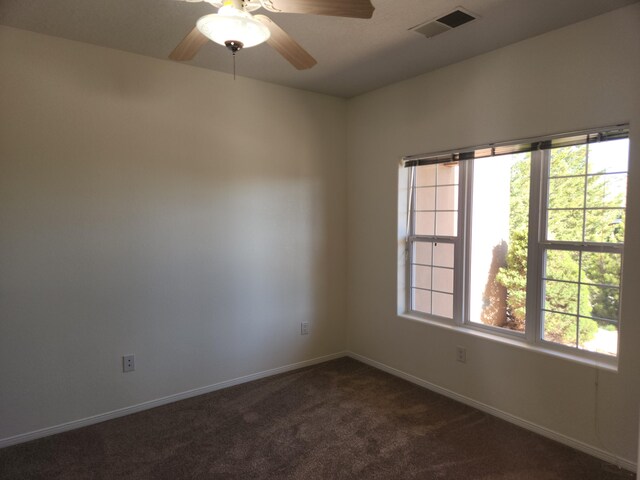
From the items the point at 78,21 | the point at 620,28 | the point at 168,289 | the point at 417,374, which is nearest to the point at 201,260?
the point at 168,289

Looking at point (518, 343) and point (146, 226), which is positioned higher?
point (146, 226)

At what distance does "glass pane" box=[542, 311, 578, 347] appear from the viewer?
263cm

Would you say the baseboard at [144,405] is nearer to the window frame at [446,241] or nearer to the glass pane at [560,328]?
the window frame at [446,241]

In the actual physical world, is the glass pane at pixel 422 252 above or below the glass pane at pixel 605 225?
below

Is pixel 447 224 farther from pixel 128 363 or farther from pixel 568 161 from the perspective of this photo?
pixel 128 363

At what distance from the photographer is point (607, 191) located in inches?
96.5

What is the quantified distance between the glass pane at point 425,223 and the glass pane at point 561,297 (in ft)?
3.35

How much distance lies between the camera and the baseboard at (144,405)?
264cm

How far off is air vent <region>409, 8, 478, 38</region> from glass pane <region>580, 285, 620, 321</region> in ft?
5.85

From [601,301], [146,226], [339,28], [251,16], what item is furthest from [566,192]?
[146,226]

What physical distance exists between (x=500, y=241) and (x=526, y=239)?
0.20 metres

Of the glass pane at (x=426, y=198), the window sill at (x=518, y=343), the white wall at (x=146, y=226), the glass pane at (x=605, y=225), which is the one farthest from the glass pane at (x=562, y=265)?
the white wall at (x=146, y=226)

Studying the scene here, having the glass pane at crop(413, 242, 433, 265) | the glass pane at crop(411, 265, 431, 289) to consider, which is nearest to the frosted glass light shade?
the glass pane at crop(413, 242, 433, 265)

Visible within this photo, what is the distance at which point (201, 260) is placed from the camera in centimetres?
326
